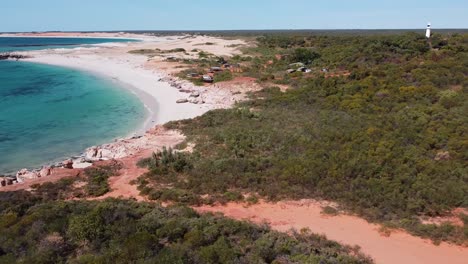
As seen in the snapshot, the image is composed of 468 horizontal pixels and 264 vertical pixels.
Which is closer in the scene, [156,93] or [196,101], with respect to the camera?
[196,101]

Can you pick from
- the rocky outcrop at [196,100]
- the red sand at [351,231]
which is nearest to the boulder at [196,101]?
the rocky outcrop at [196,100]

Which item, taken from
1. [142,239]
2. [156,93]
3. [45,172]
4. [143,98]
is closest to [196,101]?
[143,98]

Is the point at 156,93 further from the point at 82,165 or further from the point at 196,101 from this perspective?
the point at 82,165

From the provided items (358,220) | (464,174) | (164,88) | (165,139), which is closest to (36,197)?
(165,139)

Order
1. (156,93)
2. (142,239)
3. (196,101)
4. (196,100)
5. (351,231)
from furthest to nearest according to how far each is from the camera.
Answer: (156,93), (196,100), (196,101), (351,231), (142,239)

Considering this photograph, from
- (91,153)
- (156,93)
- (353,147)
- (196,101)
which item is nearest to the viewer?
(353,147)

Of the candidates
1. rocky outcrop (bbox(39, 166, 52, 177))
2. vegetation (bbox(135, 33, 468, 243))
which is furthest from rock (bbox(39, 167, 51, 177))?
vegetation (bbox(135, 33, 468, 243))

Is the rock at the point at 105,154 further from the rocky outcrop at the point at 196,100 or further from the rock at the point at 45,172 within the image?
the rocky outcrop at the point at 196,100
